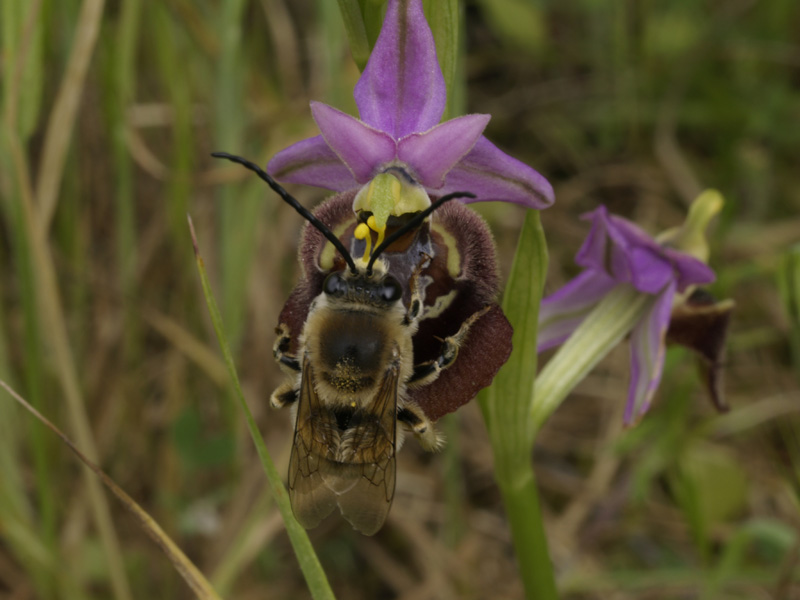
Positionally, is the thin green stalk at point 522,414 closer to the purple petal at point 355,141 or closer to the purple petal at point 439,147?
the purple petal at point 439,147

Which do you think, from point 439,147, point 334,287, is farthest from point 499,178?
point 334,287

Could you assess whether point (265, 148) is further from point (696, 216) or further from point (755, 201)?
point (755, 201)

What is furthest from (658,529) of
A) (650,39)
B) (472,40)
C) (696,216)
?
(472,40)

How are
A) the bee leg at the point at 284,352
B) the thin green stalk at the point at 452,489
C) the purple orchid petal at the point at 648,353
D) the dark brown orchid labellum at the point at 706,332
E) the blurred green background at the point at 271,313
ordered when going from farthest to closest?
the thin green stalk at the point at 452,489 → the blurred green background at the point at 271,313 → the dark brown orchid labellum at the point at 706,332 → the purple orchid petal at the point at 648,353 → the bee leg at the point at 284,352

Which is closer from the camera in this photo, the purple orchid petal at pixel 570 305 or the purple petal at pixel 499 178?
the purple petal at pixel 499 178

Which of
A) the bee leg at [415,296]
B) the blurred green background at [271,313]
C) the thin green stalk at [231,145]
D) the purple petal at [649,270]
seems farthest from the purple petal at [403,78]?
the thin green stalk at [231,145]

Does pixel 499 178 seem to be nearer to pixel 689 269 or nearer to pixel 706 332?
pixel 689 269
